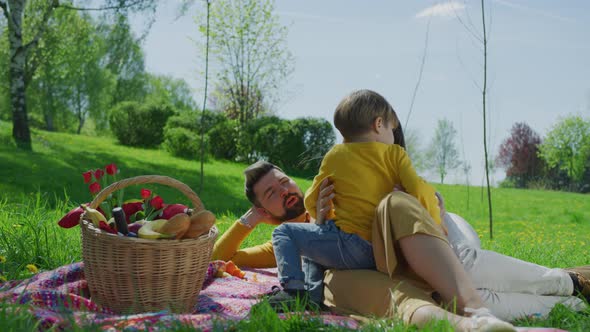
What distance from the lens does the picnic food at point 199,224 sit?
2.57 m

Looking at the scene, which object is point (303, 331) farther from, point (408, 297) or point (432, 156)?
point (432, 156)

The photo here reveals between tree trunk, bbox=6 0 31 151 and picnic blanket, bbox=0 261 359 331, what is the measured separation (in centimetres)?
980

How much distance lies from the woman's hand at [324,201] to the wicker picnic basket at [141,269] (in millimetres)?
535

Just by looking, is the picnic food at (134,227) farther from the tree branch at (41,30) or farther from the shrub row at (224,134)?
the tree branch at (41,30)

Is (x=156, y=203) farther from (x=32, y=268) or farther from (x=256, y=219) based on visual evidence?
(x=32, y=268)

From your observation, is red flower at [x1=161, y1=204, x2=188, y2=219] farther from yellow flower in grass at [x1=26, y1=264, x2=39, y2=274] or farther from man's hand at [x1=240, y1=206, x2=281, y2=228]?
yellow flower in grass at [x1=26, y1=264, x2=39, y2=274]

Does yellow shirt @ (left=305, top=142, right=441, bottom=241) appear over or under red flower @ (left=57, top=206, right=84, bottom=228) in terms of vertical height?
over

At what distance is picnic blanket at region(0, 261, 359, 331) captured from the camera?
215 cm

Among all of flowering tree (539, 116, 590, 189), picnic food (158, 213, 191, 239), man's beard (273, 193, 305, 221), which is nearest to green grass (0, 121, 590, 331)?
picnic food (158, 213, 191, 239)

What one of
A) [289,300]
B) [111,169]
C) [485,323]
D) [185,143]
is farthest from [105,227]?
[185,143]

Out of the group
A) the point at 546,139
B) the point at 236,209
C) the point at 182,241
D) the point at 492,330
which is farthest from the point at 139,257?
the point at 546,139

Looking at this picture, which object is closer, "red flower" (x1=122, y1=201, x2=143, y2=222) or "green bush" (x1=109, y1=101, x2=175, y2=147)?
"red flower" (x1=122, y1=201, x2=143, y2=222)

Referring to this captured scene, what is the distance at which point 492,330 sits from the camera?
6.27 feet

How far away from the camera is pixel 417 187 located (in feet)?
8.66
